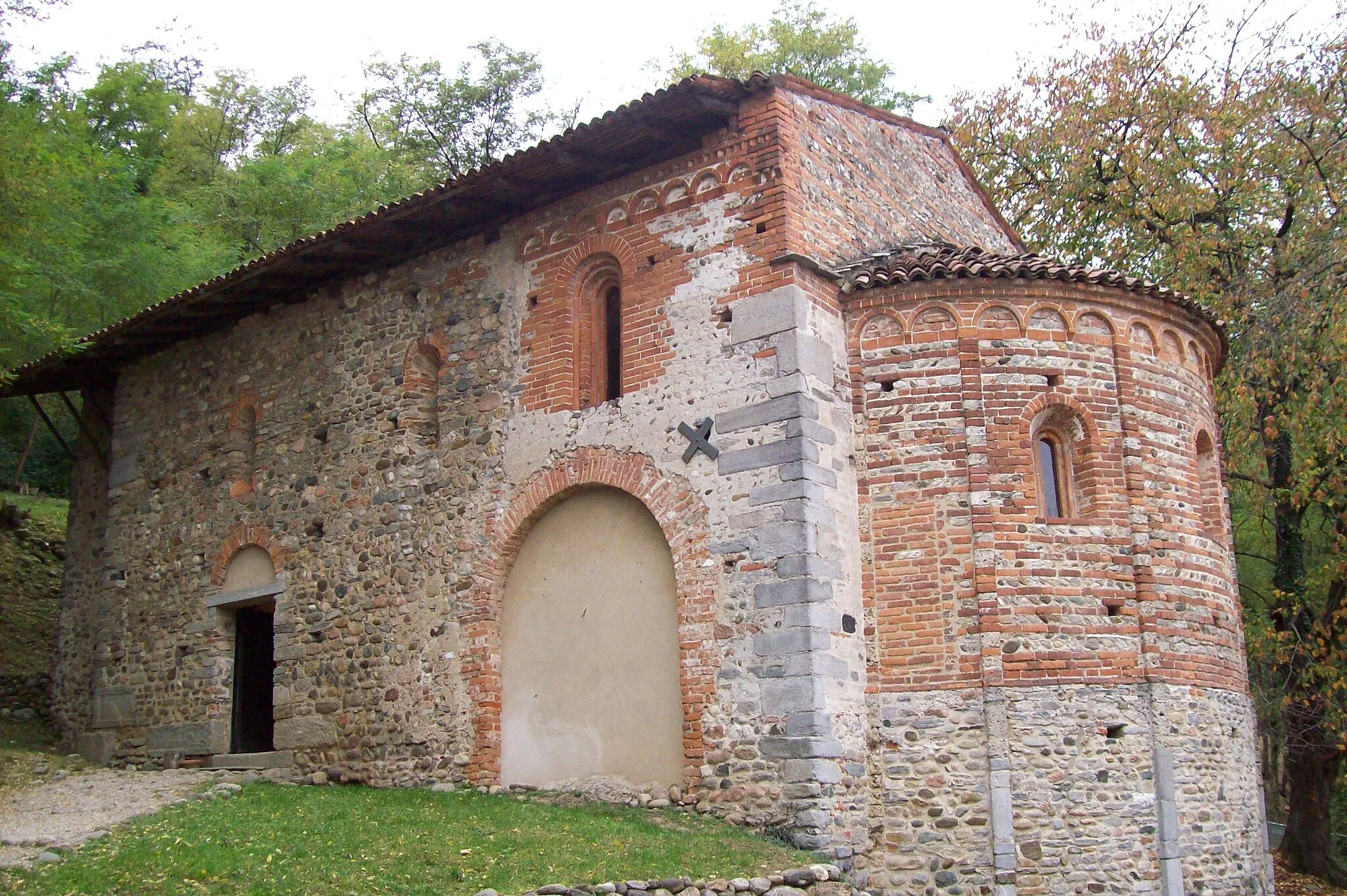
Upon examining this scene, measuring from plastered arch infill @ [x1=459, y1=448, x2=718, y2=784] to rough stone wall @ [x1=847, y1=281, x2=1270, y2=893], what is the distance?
146 cm

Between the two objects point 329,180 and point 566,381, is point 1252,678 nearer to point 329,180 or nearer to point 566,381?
point 566,381

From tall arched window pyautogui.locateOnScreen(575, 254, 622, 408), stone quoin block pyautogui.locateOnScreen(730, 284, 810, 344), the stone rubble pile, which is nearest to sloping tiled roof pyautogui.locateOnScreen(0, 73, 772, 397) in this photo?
tall arched window pyautogui.locateOnScreen(575, 254, 622, 408)

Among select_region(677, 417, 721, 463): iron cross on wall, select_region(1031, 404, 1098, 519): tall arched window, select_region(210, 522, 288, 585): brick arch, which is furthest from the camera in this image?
select_region(210, 522, 288, 585): brick arch

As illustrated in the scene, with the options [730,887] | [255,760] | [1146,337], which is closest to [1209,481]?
[1146,337]

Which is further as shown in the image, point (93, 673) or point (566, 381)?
point (93, 673)

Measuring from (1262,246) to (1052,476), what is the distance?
7950 millimetres

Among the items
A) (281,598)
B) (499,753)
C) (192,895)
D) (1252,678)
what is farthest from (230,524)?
(1252,678)

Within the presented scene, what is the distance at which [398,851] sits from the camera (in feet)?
28.8

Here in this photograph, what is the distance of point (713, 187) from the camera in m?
11.2

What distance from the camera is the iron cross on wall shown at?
1057 cm

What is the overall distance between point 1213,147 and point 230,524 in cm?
1405

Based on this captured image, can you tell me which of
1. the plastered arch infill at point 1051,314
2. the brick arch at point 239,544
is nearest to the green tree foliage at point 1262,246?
the plastered arch infill at point 1051,314

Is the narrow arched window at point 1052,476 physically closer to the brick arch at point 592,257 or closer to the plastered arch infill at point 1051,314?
the plastered arch infill at point 1051,314

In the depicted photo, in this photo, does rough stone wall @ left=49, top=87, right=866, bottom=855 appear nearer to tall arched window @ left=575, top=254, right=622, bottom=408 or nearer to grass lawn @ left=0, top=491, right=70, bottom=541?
tall arched window @ left=575, top=254, right=622, bottom=408
